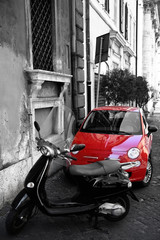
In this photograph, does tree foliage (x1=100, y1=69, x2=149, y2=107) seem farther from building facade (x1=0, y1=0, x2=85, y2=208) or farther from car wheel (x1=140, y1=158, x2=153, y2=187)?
car wheel (x1=140, y1=158, x2=153, y2=187)

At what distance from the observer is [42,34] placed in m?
6.15

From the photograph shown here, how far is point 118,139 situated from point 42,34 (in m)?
3.04

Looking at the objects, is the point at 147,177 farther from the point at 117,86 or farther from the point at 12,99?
the point at 117,86

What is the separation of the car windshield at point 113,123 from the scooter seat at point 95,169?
178 centimetres

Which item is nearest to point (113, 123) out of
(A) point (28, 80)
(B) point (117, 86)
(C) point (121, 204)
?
(A) point (28, 80)

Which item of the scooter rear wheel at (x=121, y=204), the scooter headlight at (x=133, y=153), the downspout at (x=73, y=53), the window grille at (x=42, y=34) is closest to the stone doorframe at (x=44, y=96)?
the window grille at (x=42, y=34)

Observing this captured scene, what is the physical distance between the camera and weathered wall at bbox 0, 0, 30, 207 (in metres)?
4.35

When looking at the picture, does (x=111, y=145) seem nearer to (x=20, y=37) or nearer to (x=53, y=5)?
(x=20, y=37)

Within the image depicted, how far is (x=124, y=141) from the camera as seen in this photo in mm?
4988

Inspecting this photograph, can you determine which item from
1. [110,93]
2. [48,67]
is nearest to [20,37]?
[48,67]

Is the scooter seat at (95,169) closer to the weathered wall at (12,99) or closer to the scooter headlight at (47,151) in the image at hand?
the scooter headlight at (47,151)

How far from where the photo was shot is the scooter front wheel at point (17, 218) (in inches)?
128

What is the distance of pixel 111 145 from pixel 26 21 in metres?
2.84

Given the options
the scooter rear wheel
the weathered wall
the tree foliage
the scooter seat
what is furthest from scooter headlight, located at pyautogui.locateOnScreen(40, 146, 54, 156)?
the tree foliage
